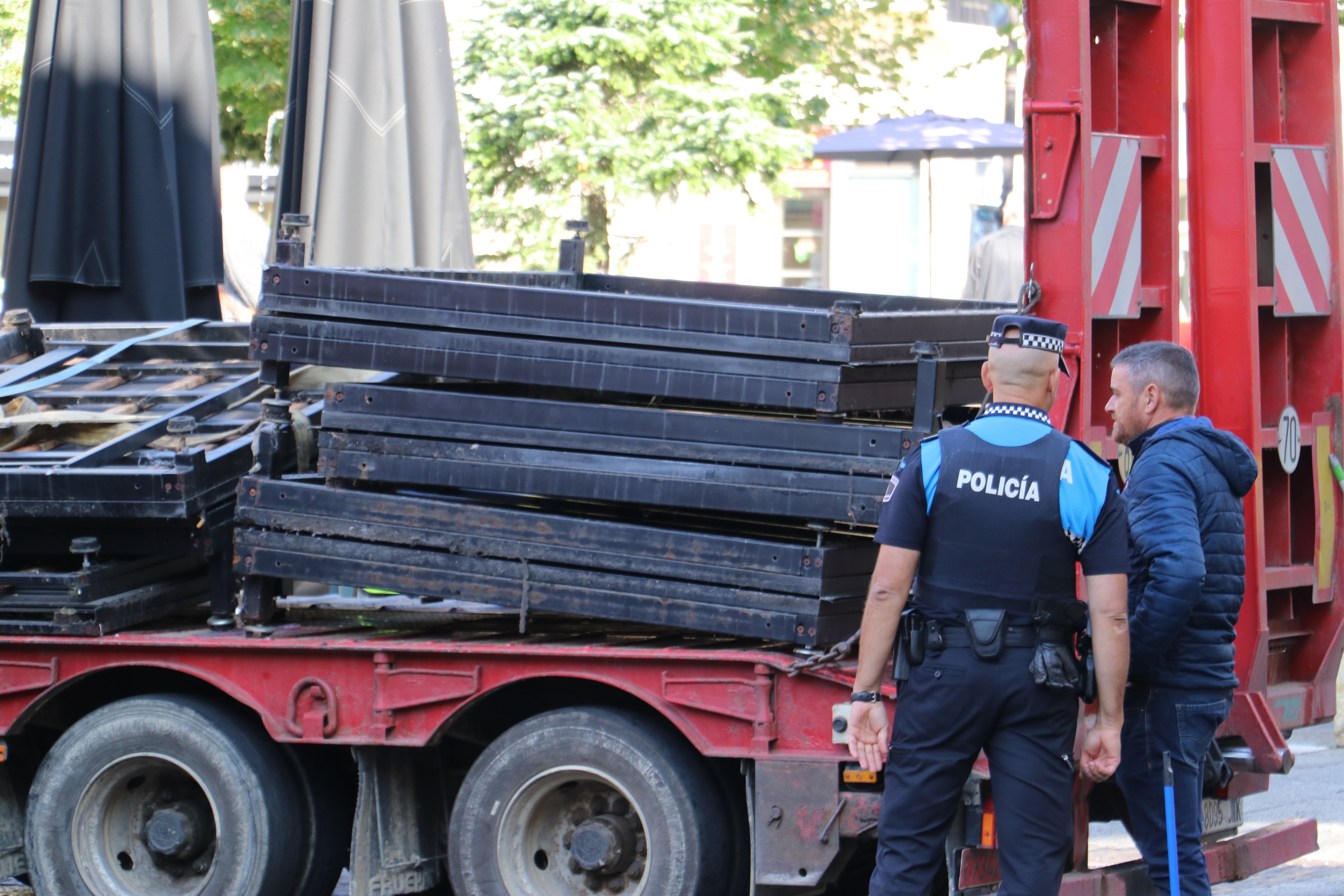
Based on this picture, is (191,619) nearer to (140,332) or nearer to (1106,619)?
(140,332)

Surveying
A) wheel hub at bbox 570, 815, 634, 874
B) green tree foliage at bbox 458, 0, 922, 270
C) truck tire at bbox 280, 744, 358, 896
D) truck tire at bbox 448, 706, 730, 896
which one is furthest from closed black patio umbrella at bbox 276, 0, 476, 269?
green tree foliage at bbox 458, 0, 922, 270

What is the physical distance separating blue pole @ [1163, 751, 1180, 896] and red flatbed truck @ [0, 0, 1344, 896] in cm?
20

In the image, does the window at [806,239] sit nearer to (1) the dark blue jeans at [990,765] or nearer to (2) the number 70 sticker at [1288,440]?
(2) the number 70 sticker at [1288,440]

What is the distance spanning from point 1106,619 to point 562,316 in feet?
6.14

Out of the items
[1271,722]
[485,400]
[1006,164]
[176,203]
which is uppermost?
[1006,164]

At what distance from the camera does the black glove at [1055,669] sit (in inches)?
149

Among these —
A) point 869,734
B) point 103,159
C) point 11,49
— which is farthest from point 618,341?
point 11,49

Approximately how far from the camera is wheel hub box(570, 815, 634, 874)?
15.0 feet

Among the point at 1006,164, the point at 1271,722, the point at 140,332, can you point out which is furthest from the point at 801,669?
the point at 1006,164

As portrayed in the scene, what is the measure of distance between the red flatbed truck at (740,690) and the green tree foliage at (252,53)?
25.7ft

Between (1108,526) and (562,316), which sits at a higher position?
(562,316)

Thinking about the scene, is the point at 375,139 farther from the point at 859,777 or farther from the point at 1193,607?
the point at 1193,607

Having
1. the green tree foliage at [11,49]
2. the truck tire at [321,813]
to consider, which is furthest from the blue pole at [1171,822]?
the green tree foliage at [11,49]

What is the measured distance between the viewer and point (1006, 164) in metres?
14.5
